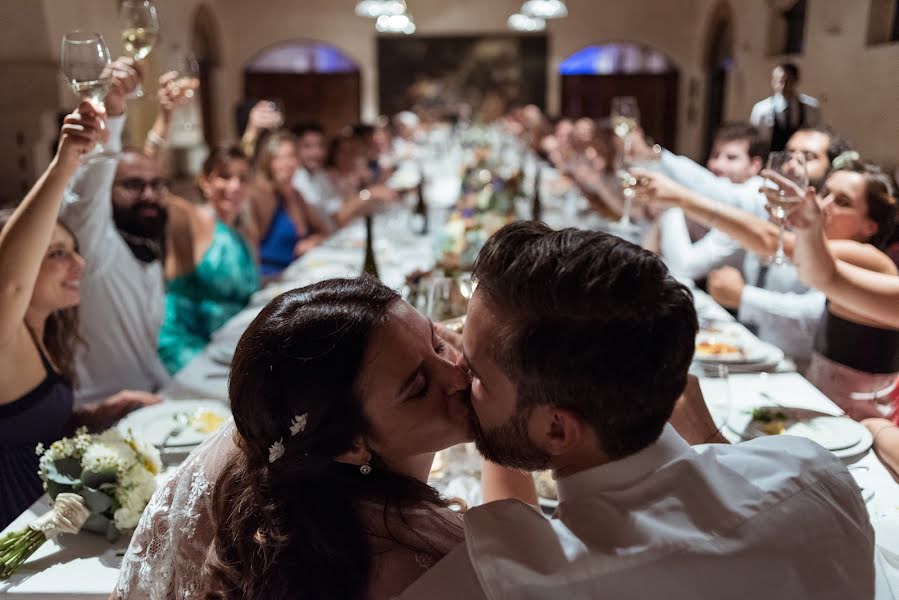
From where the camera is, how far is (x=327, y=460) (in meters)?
1.03

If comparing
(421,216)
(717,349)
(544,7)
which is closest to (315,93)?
(544,7)

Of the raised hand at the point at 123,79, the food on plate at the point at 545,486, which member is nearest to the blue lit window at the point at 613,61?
the raised hand at the point at 123,79

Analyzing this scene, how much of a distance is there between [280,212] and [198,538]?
441 cm

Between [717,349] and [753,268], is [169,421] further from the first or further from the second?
[753,268]

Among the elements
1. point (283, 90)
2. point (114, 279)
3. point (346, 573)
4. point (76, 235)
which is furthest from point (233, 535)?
point (283, 90)

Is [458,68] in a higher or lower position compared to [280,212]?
higher

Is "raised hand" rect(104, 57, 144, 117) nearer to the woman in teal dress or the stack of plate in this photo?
the stack of plate

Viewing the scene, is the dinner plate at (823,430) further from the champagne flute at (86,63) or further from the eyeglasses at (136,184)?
the eyeglasses at (136,184)

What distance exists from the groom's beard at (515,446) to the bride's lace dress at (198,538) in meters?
0.12

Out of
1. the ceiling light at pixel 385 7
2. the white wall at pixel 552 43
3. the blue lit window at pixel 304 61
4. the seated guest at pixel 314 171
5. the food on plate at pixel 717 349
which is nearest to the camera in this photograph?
the food on plate at pixel 717 349

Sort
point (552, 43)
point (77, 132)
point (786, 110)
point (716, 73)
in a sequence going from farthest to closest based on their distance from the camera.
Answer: point (552, 43), point (716, 73), point (786, 110), point (77, 132)

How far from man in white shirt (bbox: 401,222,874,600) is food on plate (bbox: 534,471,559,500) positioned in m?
0.51

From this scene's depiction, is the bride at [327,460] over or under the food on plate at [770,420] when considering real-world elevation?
over

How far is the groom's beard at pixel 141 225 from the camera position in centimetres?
298
